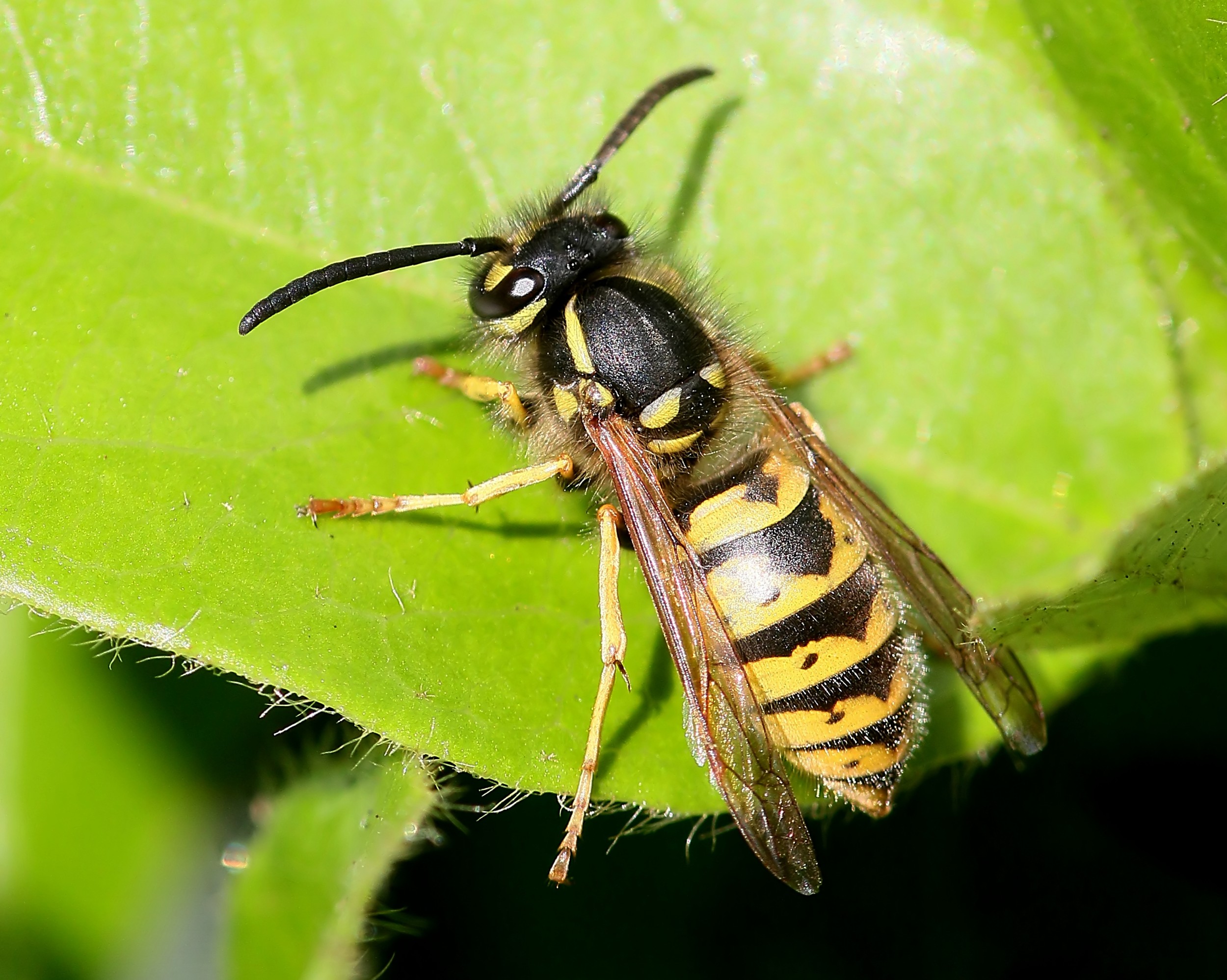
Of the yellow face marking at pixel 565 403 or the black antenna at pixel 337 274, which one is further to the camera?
the yellow face marking at pixel 565 403

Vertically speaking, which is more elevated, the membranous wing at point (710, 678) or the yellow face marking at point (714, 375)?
the yellow face marking at point (714, 375)

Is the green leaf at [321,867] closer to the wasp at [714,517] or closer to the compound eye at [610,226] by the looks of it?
the wasp at [714,517]

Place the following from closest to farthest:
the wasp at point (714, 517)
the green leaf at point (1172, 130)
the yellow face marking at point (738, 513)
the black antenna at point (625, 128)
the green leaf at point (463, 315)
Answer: the green leaf at point (463, 315) → the green leaf at point (1172, 130) → the wasp at point (714, 517) → the yellow face marking at point (738, 513) → the black antenna at point (625, 128)

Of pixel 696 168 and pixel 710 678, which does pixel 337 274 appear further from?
pixel 710 678

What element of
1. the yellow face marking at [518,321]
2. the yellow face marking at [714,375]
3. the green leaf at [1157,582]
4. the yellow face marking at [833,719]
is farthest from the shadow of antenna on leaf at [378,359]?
the green leaf at [1157,582]

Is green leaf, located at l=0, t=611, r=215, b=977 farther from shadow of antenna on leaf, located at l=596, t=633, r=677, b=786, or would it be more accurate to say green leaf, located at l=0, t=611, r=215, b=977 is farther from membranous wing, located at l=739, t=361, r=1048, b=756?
membranous wing, located at l=739, t=361, r=1048, b=756
